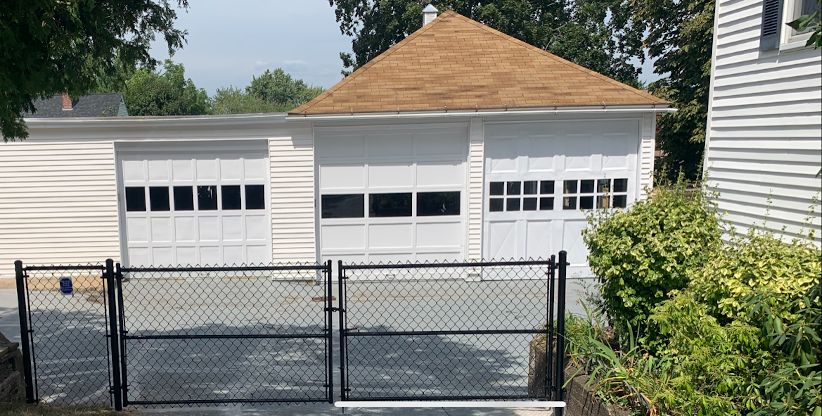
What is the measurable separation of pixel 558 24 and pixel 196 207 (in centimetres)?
1963

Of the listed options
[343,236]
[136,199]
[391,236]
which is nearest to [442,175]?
[391,236]

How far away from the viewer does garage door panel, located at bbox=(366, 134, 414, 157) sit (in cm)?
1003

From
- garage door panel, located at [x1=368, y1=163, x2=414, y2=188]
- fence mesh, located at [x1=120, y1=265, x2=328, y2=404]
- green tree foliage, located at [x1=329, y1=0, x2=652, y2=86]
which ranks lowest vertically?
fence mesh, located at [x1=120, y1=265, x2=328, y2=404]

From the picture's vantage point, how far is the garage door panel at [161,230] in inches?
407

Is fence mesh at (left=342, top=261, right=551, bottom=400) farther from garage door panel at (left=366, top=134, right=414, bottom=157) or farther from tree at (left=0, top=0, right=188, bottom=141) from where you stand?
tree at (left=0, top=0, right=188, bottom=141)

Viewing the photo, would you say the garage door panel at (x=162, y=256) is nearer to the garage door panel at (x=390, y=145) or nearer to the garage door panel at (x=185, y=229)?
the garage door panel at (x=185, y=229)

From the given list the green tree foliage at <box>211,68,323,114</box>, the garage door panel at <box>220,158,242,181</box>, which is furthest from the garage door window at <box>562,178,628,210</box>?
the green tree foliage at <box>211,68,323,114</box>

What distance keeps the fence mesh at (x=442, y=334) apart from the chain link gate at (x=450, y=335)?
11 mm

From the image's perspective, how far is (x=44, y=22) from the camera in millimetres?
4465

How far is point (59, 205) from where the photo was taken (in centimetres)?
1010

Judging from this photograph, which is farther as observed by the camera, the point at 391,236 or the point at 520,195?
the point at 391,236

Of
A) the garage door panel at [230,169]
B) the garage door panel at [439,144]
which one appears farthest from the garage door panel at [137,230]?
the garage door panel at [439,144]

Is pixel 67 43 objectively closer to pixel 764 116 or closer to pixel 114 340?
pixel 114 340

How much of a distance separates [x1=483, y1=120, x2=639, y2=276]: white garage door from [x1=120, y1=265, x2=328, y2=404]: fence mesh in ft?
11.6
